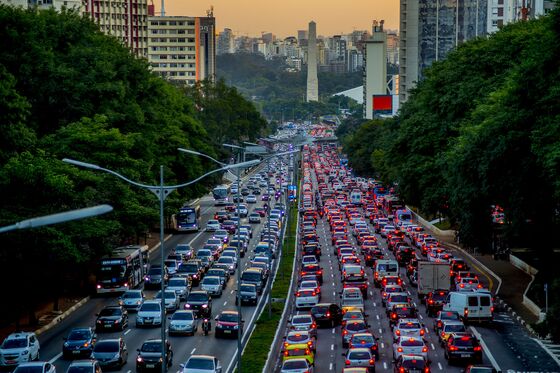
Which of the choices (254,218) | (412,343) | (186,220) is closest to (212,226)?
(186,220)

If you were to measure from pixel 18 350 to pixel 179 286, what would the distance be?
17.7 metres

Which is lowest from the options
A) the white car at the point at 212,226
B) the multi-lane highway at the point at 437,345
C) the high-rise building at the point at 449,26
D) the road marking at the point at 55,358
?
the road marking at the point at 55,358

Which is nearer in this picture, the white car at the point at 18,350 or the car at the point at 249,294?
the white car at the point at 18,350

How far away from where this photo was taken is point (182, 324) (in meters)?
48.5

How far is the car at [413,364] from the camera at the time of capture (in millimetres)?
36969

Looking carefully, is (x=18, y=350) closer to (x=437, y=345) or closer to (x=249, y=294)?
(x=437, y=345)

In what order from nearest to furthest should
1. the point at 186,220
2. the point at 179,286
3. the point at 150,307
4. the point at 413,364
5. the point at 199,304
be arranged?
the point at 413,364 < the point at 150,307 < the point at 199,304 < the point at 179,286 < the point at 186,220

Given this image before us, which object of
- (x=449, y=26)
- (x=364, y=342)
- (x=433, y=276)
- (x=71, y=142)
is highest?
(x=449, y=26)

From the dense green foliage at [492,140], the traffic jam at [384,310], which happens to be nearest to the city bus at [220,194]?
the dense green foliage at [492,140]

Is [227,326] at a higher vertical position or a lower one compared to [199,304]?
lower

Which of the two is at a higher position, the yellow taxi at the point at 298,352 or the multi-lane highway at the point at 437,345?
the yellow taxi at the point at 298,352

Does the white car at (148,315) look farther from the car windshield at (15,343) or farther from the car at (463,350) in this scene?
the car at (463,350)

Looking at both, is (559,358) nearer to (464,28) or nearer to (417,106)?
(417,106)

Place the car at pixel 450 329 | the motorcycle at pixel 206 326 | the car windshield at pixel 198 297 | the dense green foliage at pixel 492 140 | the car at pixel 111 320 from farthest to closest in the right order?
the car windshield at pixel 198 297 → the car at pixel 111 320 → the motorcycle at pixel 206 326 → the dense green foliage at pixel 492 140 → the car at pixel 450 329
